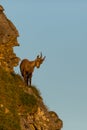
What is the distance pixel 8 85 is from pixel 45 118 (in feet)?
20.9

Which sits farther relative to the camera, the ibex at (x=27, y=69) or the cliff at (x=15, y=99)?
the ibex at (x=27, y=69)

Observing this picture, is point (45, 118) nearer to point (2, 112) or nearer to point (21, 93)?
point (21, 93)

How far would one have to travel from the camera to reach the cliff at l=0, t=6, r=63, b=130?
49.8 metres

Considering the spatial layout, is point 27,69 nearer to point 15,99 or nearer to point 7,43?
point 7,43

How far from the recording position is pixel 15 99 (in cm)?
5303

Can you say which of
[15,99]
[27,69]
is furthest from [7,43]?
[15,99]

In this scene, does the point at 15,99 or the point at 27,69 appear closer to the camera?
the point at 15,99

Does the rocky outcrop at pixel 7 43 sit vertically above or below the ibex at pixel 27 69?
above

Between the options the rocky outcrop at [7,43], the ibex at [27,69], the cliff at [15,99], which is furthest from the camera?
the ibex at [27,69]

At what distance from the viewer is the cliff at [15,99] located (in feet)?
163

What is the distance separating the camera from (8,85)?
53.1 metres

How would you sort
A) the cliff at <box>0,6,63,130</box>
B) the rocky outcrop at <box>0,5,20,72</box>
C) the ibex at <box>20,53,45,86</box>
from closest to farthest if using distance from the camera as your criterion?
1. the cliff at <box>0,6,63,130</box>
2. the rocky outcrop at <box>0,5,20,72</box>
3. the ibex at <box>20,53,45,86</box>

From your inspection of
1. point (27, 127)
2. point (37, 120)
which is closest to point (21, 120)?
point (27, 127)

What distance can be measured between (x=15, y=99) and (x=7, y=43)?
7650mm
